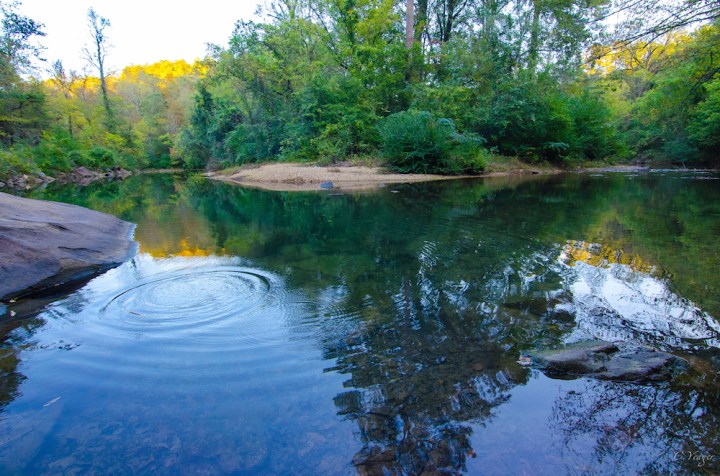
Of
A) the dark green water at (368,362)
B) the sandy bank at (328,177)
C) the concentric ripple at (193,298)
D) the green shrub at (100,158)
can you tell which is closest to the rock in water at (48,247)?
the dark green water at (368,362)

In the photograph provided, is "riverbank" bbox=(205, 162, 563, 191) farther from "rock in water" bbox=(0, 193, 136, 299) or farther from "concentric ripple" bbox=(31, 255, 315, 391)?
"concentric ripple" bbox=(31, 255, 315, 391)

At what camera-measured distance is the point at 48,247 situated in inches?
225

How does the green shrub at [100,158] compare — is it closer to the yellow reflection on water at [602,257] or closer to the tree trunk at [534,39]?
the tree trunk at [534,39]

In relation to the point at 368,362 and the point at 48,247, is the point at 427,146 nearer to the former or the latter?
the point at 48,247

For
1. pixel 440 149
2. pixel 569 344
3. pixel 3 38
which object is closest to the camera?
pixel 569 344

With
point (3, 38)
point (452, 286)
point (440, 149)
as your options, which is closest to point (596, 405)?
point (452, 286)

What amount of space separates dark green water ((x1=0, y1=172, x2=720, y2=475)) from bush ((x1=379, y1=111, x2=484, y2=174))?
14698 millimetres

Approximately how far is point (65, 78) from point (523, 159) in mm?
50054

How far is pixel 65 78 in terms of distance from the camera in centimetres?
4334

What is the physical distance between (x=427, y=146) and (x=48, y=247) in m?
18.3

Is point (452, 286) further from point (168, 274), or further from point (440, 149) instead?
point (440, 149)

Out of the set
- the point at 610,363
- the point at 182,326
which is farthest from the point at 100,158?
the point at 610,363

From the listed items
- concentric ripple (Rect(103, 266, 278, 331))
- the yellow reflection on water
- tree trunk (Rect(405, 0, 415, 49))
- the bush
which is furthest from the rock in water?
tree trunk (Rect(405, 0, 415, 49))

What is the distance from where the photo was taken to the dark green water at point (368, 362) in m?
2.24
